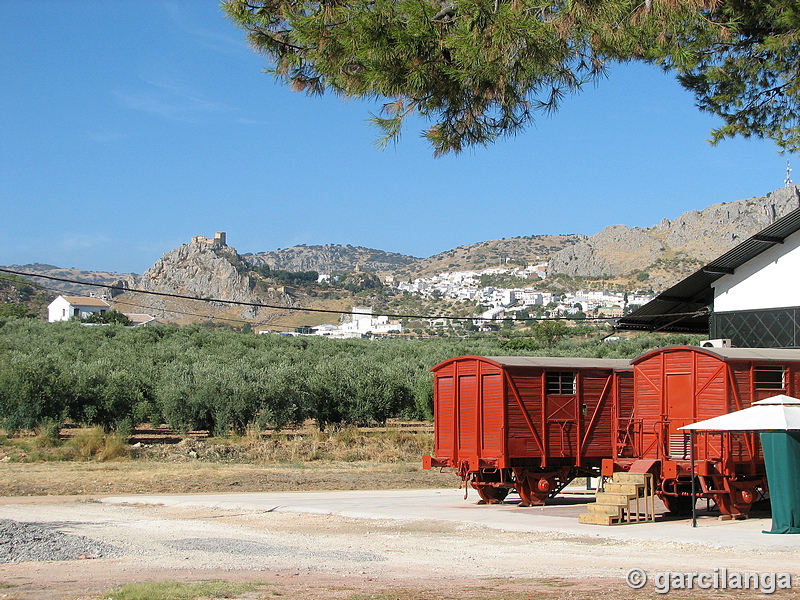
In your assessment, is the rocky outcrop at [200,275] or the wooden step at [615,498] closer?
the wooden step at [615,498]

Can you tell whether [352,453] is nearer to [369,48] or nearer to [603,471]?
[603,471]

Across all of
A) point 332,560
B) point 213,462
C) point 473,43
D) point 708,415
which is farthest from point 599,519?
point 213,462

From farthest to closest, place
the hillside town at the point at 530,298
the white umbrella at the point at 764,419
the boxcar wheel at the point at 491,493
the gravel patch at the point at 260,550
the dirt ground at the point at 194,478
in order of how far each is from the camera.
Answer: the hillside town at the point at 530,298 → the dirt ground at the point at 194,478 → the boxcar wheel at the point at 491,493 → the white umbrella at the point at 764,419 → the gravel patch at the point at 260,550

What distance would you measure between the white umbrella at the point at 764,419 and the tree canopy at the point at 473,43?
→ 5699 millimetres

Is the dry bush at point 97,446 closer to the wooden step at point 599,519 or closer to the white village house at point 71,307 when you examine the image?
the wooden step at point 599,519

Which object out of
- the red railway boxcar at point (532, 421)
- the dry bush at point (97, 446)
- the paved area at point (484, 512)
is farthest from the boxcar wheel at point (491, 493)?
the dry bush at point (97, 446)

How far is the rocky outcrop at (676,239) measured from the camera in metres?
138

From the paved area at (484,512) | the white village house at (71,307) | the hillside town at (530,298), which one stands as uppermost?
the hillside town at (530,298)

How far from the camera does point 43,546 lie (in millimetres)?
12141

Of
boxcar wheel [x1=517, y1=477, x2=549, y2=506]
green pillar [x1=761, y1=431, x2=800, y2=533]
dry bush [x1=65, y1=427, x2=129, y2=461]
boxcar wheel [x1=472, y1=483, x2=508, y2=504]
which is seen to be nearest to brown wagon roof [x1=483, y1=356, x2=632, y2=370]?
boxcar wheel [x1=517, y1=477, x2=549, y2=506]

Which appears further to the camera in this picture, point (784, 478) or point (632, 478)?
point (632, 478)

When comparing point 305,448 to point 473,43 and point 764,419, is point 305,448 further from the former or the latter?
point 473,43

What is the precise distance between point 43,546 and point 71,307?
370 ft

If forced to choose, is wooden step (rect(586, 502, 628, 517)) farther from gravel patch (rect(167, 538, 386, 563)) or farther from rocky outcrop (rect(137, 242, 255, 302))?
rocky outcrop (rect(137, 242, 255, 302))
